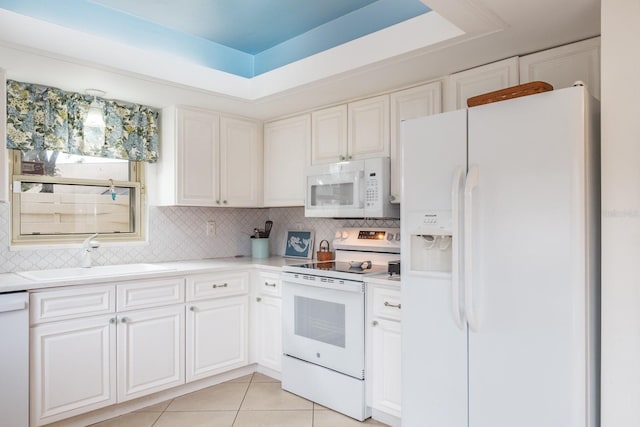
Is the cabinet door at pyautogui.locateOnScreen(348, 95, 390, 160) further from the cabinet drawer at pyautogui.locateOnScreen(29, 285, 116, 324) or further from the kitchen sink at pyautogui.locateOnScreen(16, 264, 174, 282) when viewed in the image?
the cabinet drawer at pyautogui.locateOnScreen(29, 285, 116, 324)

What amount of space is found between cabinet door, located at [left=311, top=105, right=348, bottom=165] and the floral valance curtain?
1257 mm

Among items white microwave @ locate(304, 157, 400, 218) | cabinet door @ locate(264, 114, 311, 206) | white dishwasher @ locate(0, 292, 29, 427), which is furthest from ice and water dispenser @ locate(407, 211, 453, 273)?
white dishwasher @ locate(0, 292, 29, 427)

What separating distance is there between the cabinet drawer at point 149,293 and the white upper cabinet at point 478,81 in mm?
2133

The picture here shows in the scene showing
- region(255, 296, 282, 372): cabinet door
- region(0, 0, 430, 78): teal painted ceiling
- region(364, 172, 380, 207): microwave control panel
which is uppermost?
region(0, 0, 430, 78): teal painted ceiling

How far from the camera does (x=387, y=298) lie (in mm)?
2551

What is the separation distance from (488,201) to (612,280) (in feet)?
1.80

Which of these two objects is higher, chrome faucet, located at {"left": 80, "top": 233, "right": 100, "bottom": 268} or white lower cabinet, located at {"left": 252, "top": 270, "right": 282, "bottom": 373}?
chrome faucet, located at {"left": 80, "top": 233, "right": 100, "bottom": 268}

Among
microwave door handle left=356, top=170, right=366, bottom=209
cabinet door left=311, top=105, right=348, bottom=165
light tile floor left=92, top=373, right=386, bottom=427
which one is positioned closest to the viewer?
light tile floor left=92, top=373, right=386, bottom=427

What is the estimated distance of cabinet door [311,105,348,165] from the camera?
326cm

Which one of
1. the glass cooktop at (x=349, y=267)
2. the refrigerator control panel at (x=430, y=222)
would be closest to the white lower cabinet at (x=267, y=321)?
the glass cooktop at (x=349, y=267)

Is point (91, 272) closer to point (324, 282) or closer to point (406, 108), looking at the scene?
point (324, 282)

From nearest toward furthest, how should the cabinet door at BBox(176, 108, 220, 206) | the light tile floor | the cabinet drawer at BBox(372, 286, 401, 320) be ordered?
the cabinet drawer at BBox(372, 286, 401, 320)
the light tile floor
the cabinet door at BBox(176, 108, 220, 206)

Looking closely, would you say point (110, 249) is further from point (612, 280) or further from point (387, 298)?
point (612, 280)

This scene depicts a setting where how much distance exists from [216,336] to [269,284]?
536 mm
